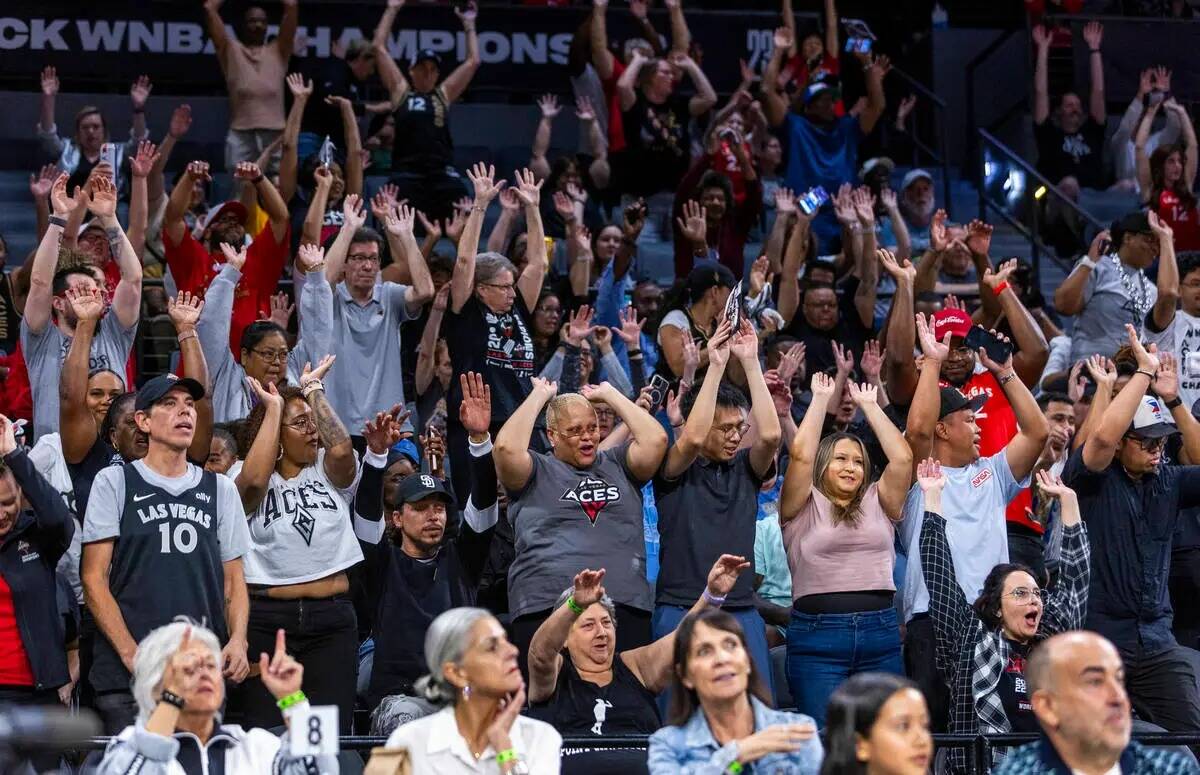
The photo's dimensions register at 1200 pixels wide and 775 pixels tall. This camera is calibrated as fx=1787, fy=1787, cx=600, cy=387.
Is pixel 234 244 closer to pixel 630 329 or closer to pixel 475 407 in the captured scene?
pixel 630 329

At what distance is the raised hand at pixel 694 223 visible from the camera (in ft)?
32.1

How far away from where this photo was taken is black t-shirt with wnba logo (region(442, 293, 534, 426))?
8.25 metres

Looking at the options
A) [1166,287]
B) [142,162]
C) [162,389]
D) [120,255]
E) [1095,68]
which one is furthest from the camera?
[1095,68]

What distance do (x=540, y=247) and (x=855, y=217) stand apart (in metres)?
2.24

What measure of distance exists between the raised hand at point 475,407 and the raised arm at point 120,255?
150 cm

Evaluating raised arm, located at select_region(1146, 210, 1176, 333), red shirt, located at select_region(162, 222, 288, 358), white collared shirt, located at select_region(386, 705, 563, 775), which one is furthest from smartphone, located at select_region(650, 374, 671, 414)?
white collared shirt, located at select_region(386, 705, 563, 775)

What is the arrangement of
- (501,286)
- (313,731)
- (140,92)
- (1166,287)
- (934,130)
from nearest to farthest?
(313,731) → (501,286) → (1166,287) → (140,92) → (934,130)

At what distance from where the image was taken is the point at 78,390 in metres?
6.64

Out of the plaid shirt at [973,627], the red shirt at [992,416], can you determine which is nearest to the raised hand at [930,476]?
the plaid shirt at [973,627]

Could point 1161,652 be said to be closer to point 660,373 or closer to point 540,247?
point 660,373

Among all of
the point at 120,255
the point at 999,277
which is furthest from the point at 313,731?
the point at 999,277

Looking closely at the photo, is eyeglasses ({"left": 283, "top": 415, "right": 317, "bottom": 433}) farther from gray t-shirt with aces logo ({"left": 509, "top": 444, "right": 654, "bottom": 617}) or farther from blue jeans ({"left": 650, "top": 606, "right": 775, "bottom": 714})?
blue jeans ({"left": 650, "top": 606, "right": 775, "bottom": 714})

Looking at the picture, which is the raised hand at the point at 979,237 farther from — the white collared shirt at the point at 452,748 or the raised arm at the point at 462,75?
the white collared shirt at the point at 452,748

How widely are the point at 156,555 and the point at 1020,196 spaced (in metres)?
8.18
